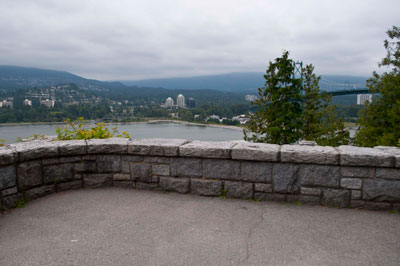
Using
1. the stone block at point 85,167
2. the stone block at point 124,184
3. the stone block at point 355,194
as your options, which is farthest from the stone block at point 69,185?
the stone block at point 355,194

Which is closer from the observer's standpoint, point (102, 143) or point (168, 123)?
point (102, 143)

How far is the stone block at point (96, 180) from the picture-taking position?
4.34m

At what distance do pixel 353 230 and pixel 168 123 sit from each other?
40.4 m

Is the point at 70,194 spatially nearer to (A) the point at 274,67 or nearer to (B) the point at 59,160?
(B) the point at 59,160

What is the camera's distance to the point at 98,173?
4379mm

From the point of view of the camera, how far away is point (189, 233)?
2980mm

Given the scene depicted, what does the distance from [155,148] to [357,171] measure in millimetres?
2643

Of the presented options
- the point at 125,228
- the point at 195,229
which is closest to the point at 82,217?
the point at 125,228

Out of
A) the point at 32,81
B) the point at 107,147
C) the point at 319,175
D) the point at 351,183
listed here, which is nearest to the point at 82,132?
the point at 107,147

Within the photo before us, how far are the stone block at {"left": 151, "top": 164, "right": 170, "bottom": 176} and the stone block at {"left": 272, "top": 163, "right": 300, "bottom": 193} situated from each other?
1.49m

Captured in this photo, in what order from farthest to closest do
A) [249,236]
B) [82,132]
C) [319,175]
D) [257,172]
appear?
[82,132] < [257,172] < [319,175] < [249,236]

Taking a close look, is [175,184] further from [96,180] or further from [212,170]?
[96,180]

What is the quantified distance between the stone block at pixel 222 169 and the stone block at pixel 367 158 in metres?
1.30

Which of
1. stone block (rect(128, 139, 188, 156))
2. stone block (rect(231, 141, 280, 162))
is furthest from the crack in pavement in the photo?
stone block (rect(128, 139, 188, 156))
